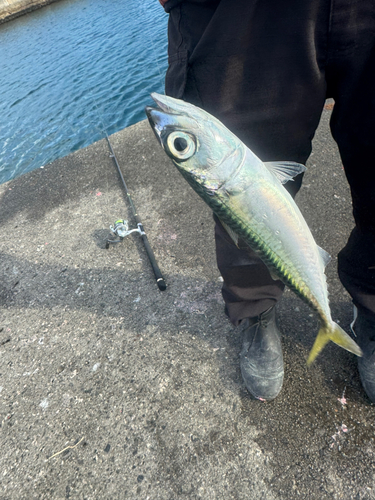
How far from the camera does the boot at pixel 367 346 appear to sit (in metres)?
1.92

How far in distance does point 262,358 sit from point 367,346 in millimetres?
696

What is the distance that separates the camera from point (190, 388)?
220 centimetres

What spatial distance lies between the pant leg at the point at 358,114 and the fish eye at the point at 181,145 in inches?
31.6

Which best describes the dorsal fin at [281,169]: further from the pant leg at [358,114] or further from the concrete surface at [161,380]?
the concrete surface at [161,380]

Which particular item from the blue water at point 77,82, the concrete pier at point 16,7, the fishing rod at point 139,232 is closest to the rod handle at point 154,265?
the fishing rod at point 139,232

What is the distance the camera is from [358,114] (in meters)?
1.48

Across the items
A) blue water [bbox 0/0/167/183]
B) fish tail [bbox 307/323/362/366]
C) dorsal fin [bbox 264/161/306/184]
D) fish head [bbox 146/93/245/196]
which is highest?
fish head [bbox 146/93/245/196]

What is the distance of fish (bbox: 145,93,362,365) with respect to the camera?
1223 millimetres

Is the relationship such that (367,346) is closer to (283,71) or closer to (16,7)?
(283,71)

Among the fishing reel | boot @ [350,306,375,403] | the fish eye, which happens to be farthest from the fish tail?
the fishing reel

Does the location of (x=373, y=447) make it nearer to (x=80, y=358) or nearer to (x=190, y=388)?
(x=190, y=388)

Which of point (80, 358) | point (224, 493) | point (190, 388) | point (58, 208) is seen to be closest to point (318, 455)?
point (224, 493)

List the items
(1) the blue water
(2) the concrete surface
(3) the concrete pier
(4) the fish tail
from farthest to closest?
(3) the concrete pier
(1) the blue water
(2) the concrete surface
(4) the fish tail

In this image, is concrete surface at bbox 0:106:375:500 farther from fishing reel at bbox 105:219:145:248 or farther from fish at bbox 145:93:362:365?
fish at bbox 145:93:362:365
